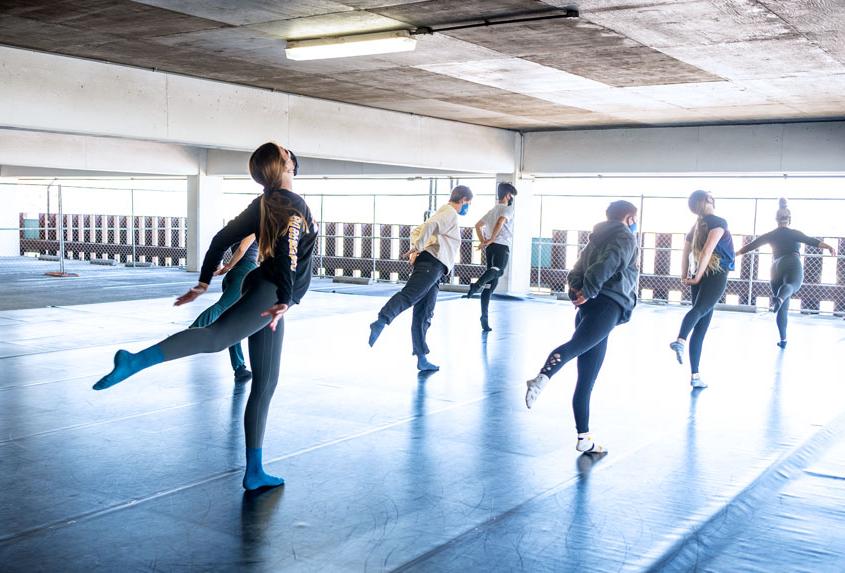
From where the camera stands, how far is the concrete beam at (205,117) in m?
9.01

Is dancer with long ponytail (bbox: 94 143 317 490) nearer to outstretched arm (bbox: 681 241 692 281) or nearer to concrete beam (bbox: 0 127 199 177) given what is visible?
outstretched arm (bbox: 681 241 692 281)

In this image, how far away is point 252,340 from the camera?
162 inches

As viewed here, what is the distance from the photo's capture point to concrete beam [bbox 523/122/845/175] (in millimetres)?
13234

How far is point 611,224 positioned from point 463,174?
12850mm

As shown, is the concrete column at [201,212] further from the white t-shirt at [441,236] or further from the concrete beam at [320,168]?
the white t-shirt at [441,236]

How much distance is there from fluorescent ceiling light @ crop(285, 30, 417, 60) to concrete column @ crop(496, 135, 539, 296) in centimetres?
821

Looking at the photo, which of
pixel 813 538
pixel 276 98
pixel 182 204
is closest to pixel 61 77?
pixel 276 98

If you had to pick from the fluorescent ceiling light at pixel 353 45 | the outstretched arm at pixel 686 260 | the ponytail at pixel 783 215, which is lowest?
the outstretched arm at pixel 686 260

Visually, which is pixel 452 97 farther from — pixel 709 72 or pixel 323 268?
pixel 323 268

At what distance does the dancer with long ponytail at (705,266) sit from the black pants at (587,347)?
229cm

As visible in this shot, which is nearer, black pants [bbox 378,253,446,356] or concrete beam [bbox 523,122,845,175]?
black pants [bbox 378,253,446,356]

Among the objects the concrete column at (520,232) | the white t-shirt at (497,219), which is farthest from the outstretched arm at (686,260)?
the concrete column at (520,232)

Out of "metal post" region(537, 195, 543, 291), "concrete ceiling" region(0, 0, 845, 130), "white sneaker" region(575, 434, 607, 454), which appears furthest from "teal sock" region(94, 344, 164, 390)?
"metal post" region(537, 195, 543, 291)

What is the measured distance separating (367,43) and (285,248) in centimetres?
428
